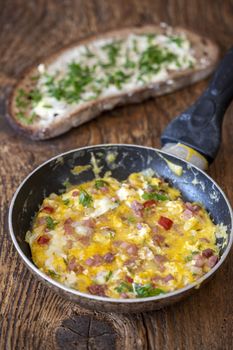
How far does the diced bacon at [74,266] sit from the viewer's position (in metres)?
2.91

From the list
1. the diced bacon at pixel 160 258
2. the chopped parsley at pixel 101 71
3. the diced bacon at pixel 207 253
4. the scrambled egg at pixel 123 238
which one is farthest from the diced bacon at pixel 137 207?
the chopped parsley at pixel 101 71

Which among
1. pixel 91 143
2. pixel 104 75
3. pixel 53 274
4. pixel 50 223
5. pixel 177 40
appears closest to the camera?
pixel 53 274

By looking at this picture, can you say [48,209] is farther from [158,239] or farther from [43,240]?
[158,239]

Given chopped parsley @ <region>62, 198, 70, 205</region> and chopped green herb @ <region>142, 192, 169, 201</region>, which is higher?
chopped green herb @ <region>142, 192, 169, 201</region>

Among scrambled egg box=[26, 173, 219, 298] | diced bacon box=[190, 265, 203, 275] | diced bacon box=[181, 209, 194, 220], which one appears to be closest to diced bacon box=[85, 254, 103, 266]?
scrambled egg box=[26, 173, 219, 298]

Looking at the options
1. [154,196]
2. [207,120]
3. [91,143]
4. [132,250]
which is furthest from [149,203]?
[91,143]

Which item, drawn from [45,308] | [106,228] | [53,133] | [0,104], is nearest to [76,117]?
[53,133]

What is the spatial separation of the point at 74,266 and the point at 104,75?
2007 millimetres

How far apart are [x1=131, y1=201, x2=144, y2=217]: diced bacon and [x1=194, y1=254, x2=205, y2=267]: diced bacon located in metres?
0.44

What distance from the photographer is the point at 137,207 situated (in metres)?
3.29

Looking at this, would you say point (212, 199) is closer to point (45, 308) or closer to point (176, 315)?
point (176, 315)

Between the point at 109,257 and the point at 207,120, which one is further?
the point at 207,120

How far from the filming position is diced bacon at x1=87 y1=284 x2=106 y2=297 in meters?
2.79

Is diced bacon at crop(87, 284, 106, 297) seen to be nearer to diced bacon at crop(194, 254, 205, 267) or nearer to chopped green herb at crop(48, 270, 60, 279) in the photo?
chopped green herb at crop(48, 270, 60, 279)
